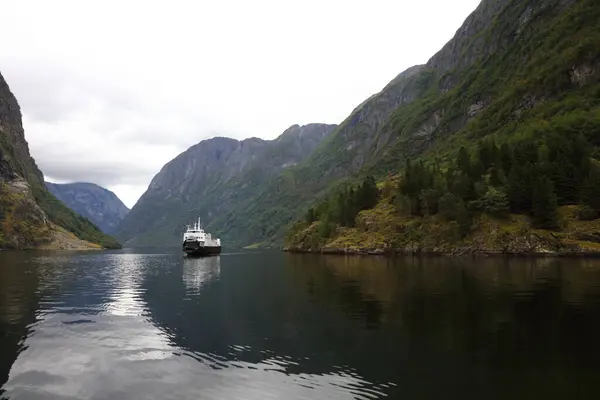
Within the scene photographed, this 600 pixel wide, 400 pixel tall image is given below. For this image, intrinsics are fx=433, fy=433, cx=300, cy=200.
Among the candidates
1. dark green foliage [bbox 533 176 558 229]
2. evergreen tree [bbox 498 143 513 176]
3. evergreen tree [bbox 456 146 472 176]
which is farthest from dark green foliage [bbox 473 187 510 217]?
evergreen tree [bbox 456 146 472 176]

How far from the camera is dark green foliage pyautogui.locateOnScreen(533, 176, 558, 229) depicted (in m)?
135

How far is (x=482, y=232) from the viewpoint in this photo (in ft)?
479

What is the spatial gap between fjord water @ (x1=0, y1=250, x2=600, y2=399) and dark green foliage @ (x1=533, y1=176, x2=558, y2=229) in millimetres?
85788

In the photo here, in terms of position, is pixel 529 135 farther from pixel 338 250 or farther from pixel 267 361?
pixel 267 361

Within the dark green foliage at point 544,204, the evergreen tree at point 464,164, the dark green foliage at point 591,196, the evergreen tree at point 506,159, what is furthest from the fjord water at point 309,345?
the evergreen tree at point 464,164

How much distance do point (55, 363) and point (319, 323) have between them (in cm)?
2054

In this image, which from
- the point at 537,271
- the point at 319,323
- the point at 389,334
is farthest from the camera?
the point at 537,271

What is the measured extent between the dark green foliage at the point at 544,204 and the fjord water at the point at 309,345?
85788mm

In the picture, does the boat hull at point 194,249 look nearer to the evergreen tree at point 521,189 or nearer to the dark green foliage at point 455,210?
the dark green foliage at point 455,210

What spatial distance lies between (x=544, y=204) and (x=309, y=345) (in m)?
130

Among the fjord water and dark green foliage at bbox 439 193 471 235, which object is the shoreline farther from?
the fjord water

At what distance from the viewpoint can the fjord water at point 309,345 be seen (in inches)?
904

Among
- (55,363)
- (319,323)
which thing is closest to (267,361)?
(319,323)

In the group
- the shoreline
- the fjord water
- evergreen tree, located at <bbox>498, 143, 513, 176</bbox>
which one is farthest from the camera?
evergreen tree, located at <bbox>498, 143, 513, 176</bbox>
